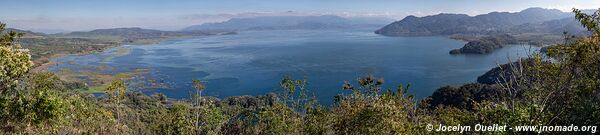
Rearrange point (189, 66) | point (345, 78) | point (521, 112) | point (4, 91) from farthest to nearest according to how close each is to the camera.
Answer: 1. point (189, 66)
2. point (345, 78)
3. point (4, 91)
4. point (521, 112)

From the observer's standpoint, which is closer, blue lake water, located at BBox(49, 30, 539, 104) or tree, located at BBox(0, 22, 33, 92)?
tree, located at BBox(0, 22, 33, 92)

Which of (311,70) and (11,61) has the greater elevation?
(11,61)

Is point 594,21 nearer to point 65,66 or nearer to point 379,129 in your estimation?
point 379,129

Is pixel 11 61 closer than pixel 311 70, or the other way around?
pixel 11 61

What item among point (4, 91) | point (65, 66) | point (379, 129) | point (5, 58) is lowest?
point (65, 66)

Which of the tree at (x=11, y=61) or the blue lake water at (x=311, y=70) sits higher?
the tree at (x=11, y=61)

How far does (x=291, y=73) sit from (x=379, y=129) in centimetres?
5695

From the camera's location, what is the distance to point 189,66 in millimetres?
78312

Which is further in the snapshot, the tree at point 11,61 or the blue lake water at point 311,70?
the blue lake water at point 311,70

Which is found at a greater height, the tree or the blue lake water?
the tree

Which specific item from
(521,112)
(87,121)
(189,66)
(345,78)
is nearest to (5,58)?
(87,121)

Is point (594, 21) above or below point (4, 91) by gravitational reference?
above

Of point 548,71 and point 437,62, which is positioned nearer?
point 548,71

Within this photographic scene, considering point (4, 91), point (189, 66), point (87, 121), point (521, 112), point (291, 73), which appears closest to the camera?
point (521, 112)
